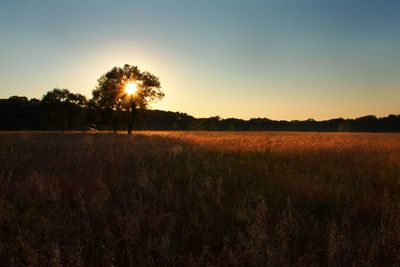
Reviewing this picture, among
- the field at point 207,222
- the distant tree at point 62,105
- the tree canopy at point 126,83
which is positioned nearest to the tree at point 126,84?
the tree canopy at point 126,83

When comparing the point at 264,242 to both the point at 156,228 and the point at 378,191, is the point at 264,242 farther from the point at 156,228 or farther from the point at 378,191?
the point at 378,191

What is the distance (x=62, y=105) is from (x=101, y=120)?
24745mm

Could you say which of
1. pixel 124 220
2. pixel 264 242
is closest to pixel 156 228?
pixel 124 220

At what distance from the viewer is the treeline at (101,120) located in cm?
6988

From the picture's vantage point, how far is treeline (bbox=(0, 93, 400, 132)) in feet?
229

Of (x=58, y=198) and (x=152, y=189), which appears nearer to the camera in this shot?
(x=58, y=198)

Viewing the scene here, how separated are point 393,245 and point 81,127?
331 feet

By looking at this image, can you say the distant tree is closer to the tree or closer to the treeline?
the treeline

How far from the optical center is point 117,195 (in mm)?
6516

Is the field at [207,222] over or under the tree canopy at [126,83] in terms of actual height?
under

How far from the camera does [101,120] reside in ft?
217

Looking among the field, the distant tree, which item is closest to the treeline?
the distant tree

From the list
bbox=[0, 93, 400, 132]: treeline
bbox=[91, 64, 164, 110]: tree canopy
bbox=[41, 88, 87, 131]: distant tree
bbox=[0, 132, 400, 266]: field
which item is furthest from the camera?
bbox=[41, 88, 87, 131]: distant tree

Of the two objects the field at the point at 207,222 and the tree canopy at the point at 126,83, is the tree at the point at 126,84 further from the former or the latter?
the field at the point at 207,222
